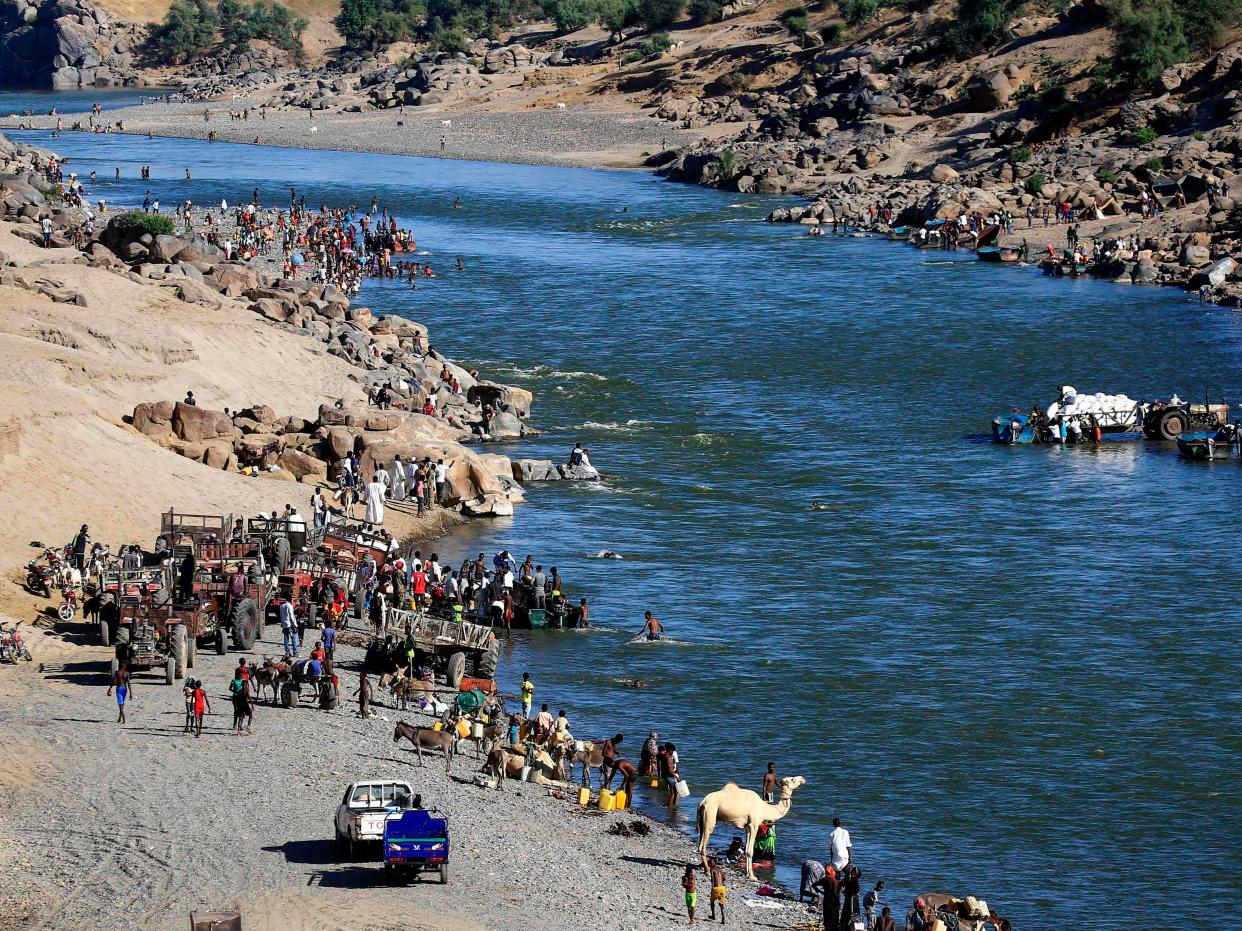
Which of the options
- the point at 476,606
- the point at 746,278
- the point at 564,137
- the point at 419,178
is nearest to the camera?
the point at 476,606

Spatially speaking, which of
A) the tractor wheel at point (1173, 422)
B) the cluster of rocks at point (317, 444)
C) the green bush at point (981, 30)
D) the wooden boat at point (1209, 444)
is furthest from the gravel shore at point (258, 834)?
the green bush at point (981, 30)

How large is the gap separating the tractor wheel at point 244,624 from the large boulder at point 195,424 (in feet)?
52.0

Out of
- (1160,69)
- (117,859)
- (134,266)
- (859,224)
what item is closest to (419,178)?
(859,224)

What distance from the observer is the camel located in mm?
31438

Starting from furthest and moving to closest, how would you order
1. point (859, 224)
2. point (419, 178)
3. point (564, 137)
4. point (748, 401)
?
point (564, 137) → point (419, 178) → point (859, 224) → point (748, 401)

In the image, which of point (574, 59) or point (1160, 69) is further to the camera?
point (574, 59)

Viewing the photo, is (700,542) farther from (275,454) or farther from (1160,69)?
(1160,69)

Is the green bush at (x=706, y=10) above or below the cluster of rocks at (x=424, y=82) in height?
above

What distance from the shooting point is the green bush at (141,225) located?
3216 inches

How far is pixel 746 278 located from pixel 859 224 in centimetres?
1927

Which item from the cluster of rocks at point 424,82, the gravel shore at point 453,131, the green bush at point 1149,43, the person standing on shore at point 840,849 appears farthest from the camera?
the cluster of rocks at point 424,82

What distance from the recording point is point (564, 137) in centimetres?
15662

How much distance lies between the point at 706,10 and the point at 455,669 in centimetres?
14941

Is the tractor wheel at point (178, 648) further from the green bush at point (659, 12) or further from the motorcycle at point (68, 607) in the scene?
the green bush at point (659, 12)
